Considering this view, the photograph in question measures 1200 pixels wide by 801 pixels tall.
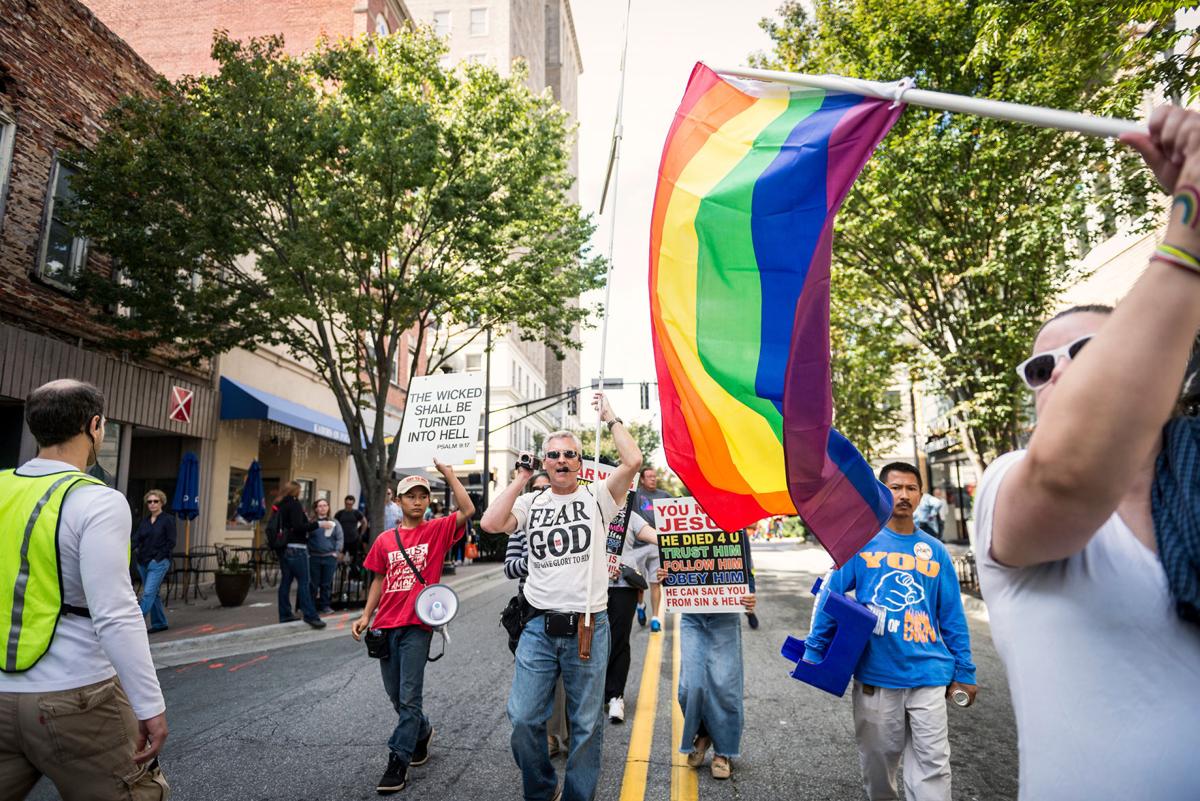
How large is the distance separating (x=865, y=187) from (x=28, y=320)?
14.4 metres

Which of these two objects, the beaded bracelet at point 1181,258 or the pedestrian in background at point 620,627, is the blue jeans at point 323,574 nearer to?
the pedestrian in background at point 620,627

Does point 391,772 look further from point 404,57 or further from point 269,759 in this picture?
point 404,57

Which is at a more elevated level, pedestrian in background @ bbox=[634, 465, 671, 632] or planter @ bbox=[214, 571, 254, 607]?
pedestrian in background @ bbox=[634, 465, 671, 632]

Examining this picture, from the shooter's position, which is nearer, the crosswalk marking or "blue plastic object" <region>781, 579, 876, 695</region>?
"blue plastic object" <region>781, 579, 876, 695</region>

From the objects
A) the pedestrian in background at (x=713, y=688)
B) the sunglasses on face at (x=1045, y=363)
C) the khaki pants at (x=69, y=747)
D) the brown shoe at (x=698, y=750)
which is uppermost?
the sunglasses on face at (x=1045, y=363)

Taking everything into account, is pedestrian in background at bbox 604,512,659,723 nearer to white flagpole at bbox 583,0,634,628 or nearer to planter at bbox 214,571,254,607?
white flagpole at bbox 583,0,634,628

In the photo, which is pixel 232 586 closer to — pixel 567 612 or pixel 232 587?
pixel 232 587

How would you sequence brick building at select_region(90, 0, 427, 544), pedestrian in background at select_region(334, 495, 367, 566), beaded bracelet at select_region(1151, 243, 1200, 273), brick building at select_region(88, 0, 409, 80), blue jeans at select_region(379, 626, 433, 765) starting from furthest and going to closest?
brick building at select_region(88, 0, 409, 80) → brick building at select_region(90, 0, 427, 544) → pedestrian in background at select_region(334, 495, 367, 566) → blue jeans at select_region(379, 626, 433, 765) → beaded bracelet at select_region(1151, 243, 1200, 273)

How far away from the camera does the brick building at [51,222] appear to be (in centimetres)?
1203

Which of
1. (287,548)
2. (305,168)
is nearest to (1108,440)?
(287,548)

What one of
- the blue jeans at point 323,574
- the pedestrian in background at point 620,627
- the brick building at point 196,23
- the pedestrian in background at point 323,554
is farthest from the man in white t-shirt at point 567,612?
the brick building at point 196,23

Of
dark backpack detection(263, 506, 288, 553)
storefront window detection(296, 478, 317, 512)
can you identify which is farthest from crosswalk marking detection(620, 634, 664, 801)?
storefront window detection(296, 478, 317, 512)

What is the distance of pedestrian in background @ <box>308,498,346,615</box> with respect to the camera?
40.3 ft

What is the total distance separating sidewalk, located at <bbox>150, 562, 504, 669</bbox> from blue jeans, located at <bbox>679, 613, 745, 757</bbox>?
6779 mm
